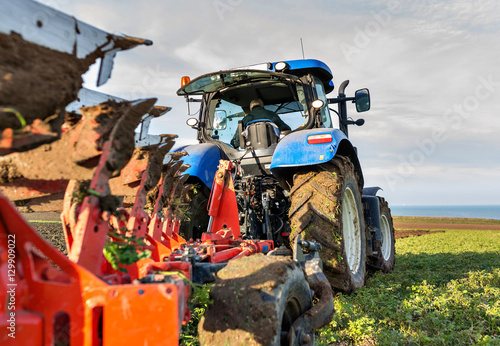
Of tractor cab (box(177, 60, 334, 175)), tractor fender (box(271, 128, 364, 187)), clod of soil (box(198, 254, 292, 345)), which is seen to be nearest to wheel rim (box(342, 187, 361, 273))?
tractor fender (box(271, 128, 364, 187))

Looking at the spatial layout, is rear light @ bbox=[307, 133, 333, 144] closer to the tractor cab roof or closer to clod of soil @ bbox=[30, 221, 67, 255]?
the tractor cab roof

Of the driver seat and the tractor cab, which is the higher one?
the tractor cab

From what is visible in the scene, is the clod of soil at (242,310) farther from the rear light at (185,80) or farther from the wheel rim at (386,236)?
the wheel rim at (386,236)

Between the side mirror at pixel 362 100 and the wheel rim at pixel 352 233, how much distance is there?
77.5 inches

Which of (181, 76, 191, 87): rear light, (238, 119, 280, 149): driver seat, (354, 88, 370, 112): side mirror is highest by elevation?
(181, 76, 191, 87): rear light

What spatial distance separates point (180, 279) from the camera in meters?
1.58

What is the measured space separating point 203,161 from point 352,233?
6.13 ft

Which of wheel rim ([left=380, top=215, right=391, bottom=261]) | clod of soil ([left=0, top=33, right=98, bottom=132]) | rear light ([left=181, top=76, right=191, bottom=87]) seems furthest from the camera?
wheel rim ([left=380, top=215, right=391, bottom=261])

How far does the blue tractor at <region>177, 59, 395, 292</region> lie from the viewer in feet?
11.1

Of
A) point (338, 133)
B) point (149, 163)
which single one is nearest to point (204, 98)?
point (338, 133)

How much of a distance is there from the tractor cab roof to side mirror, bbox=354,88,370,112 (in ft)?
2.88

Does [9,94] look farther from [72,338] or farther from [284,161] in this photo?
[284,161]

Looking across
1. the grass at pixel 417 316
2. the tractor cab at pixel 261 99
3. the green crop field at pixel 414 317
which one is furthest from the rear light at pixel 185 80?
the grass at pixel 417 316

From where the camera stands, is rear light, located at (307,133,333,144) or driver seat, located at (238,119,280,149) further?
driver seat, located at (238,119,280,149)
